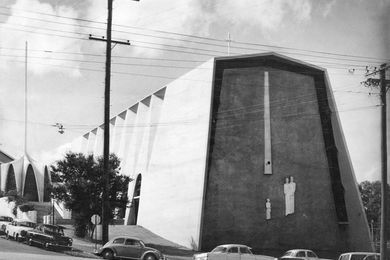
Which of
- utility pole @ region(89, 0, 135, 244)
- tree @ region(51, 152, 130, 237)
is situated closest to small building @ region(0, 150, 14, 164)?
tree @ region(51, 152, 130, 237)

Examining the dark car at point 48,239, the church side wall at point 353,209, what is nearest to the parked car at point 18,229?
the dark car at point 48,239

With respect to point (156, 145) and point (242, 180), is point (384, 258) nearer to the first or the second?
point (242, 180)

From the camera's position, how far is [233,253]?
31.0 metres

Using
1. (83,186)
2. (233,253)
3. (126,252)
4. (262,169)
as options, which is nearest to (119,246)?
(126,252)

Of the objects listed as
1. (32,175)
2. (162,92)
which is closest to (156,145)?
(162,92)

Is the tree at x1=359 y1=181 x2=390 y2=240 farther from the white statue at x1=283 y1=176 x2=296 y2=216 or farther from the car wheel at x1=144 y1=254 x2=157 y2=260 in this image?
the car wheel at x1=144 y1=254 x2=157 y2=260

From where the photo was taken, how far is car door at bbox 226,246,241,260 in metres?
30.7

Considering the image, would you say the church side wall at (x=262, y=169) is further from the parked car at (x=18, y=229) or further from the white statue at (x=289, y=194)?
the parked car at (x=18, y=229)

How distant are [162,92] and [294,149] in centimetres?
1904

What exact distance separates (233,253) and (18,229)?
48.4 feet

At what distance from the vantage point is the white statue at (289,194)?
49.8 metres

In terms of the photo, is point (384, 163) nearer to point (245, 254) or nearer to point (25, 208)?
point (245, 254)

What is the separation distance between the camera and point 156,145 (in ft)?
192

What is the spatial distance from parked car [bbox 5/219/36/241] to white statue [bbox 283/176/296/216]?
23.4 m
